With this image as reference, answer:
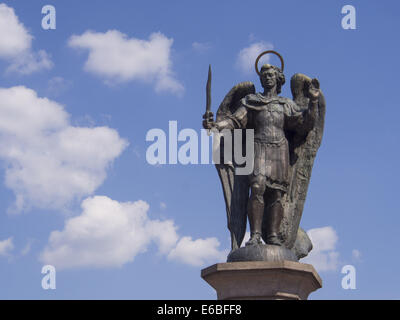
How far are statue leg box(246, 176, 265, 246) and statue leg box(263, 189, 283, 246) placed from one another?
0.67 feet

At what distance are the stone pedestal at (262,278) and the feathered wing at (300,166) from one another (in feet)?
3.72

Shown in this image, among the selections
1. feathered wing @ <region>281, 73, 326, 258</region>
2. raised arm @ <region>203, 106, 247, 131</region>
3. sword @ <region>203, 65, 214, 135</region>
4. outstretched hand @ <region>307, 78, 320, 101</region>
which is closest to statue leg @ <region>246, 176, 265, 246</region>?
feathered wing @ <region>281, 73, 326, 258</region>

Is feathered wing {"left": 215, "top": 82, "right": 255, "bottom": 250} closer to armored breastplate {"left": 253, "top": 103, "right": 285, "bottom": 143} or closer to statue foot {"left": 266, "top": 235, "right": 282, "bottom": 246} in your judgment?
armored breastplate {"left": 253, "top": 103, "right": 285, "bottom": 143}

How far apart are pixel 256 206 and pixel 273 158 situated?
85 cm

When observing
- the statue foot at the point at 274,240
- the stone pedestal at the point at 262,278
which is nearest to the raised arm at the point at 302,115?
the statue foot at the point at 274,240

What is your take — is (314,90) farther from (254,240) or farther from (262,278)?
(262,278)

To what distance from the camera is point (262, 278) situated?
10.9m

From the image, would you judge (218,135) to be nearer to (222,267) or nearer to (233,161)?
(233,161)

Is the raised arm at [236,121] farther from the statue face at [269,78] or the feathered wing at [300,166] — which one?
the feathered wing at [300,166]

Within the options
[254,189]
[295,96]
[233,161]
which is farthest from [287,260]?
[295,96]

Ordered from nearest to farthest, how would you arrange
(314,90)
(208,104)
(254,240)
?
(254,240), (314,90), (208,104)

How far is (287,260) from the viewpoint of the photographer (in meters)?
11.1

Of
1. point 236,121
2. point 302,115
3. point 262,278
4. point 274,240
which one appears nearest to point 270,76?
point 302,115

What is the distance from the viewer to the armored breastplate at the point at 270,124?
39.4 ft
